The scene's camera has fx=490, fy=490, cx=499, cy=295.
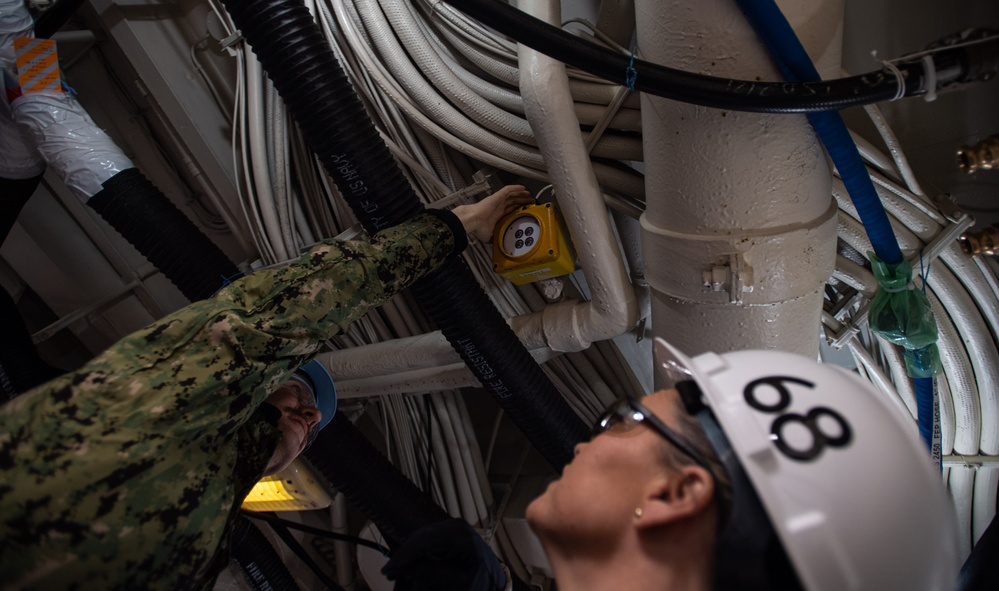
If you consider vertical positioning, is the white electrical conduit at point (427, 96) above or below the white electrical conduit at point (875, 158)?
above

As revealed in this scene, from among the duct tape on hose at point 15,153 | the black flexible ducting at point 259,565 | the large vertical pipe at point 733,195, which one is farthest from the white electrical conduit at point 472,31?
the black flexible ducting at point 259,565

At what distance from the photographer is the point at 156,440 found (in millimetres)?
623

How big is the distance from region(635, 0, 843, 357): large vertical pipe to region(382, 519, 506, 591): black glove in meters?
0.61

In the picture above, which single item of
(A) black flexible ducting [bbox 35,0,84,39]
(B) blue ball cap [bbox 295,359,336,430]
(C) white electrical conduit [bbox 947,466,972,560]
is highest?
(A) black flexible ducting [bbox 35,0,84,39]

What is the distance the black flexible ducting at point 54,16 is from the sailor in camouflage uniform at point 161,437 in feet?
2.86

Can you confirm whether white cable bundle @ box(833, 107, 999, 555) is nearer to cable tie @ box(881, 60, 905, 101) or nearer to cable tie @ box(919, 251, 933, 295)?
cable tie @ box(919, 251, 933, 295)

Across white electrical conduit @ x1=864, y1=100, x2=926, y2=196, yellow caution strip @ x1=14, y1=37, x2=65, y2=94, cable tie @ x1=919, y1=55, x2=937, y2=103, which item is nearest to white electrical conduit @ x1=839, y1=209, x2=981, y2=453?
white electrical conduit @ x1=864, y1=100, x2=926, y2=196

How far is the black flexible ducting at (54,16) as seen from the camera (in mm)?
1080

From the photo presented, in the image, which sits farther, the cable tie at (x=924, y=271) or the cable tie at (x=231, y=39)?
the cable tie at (x=231, y=39)

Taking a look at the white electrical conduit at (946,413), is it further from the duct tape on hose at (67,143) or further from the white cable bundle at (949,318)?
the duct tape on hose at (67,143)

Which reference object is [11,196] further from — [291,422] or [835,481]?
[835,481]

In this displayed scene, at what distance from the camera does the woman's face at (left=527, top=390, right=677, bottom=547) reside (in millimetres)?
604

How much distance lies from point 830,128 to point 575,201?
41 centimetres

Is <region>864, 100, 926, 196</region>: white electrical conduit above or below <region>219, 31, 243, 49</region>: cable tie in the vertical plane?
below
